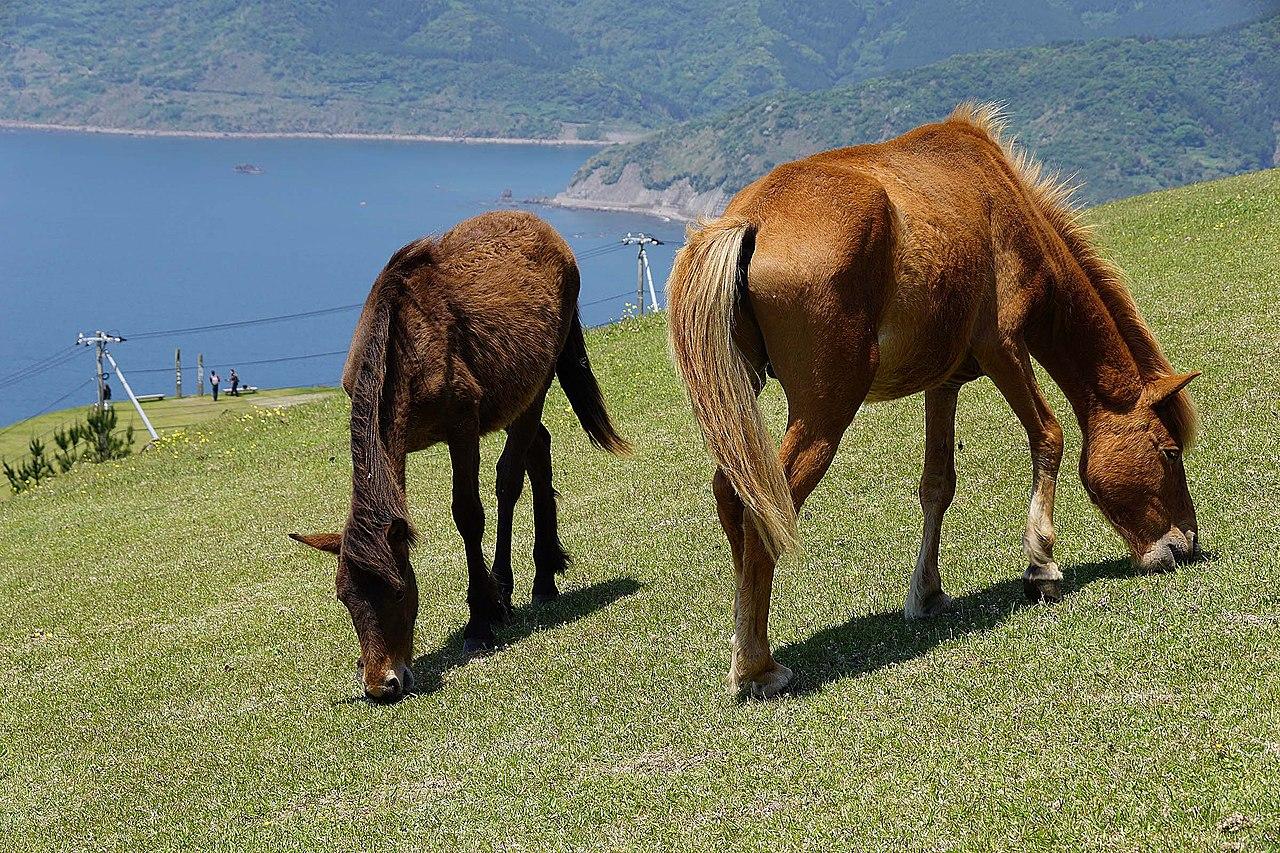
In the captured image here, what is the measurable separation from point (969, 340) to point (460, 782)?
373 cm

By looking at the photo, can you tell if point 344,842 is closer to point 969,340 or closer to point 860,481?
point 969,340

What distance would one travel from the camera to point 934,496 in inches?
322

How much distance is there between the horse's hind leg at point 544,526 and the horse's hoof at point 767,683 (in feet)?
14.0

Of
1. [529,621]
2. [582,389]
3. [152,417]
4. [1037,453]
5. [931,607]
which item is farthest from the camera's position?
[152,417]

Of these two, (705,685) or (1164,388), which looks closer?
(705,685)

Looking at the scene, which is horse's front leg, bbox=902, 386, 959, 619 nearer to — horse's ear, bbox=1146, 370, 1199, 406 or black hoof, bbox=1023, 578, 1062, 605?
black hoof, bbox=1023, 578, 1062, 605

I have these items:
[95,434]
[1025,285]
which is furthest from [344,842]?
[95,434]

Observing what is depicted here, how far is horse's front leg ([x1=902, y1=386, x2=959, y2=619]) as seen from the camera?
26.3ft

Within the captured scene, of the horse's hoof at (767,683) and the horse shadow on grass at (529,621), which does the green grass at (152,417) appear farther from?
the horse's hoof at (767,683)

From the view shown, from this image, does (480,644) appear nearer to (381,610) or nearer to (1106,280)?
(381,610)

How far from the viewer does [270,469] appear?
21562 millimetres

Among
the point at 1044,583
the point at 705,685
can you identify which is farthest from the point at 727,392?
the point at 1044,583

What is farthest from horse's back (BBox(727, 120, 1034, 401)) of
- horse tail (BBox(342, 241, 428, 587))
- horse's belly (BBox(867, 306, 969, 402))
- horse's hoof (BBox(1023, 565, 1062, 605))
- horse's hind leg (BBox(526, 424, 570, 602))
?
horse's hind leg (BBox(526, 424, 570, 602))

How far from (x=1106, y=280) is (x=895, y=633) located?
2.50 meters
